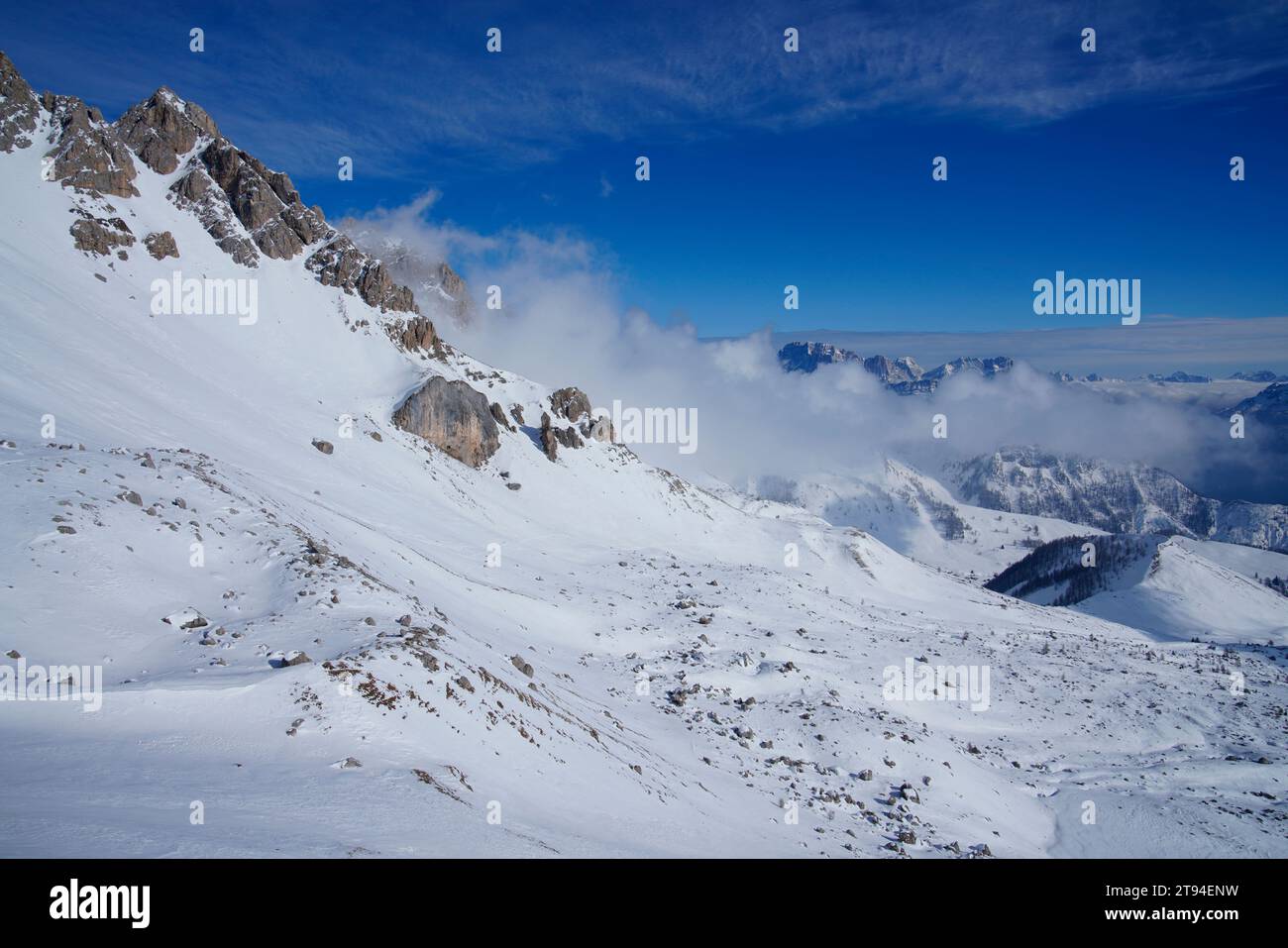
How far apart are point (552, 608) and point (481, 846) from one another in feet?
102

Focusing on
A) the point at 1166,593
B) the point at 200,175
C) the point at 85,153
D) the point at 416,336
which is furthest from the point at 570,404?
the point at 1166,593

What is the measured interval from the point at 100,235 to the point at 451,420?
116 ft

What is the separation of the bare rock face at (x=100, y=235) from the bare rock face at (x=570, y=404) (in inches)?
1909

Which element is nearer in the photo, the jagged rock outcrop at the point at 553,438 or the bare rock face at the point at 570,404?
the jagged rock outcrop at the point at 553,438

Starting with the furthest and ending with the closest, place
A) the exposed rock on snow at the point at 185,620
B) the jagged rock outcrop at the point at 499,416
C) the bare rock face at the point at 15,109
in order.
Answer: the jagged rock outcrop at the point at 499,416 < the bare rock face at the point at 15,109 < the exposed rock on snow at the point at 185,620

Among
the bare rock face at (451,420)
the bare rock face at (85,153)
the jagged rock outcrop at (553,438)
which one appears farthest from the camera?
the jagged rock outcrop at (553,438)

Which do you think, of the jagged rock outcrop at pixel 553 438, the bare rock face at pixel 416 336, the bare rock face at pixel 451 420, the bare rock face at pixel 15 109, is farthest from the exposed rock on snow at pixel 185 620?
the bare rock face at pixel 15 109

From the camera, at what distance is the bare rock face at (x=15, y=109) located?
6394 cm

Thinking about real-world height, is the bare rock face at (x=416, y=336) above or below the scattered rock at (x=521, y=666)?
above

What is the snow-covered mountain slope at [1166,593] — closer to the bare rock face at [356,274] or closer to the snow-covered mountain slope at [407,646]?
the snow-covered mountain slope at [407,646]

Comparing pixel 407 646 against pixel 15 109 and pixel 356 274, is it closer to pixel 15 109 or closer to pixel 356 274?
pixel 356 274

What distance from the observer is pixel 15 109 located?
215 ft

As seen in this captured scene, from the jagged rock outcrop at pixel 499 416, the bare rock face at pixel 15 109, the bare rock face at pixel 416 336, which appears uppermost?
the bare rock face at pixel 15 109
